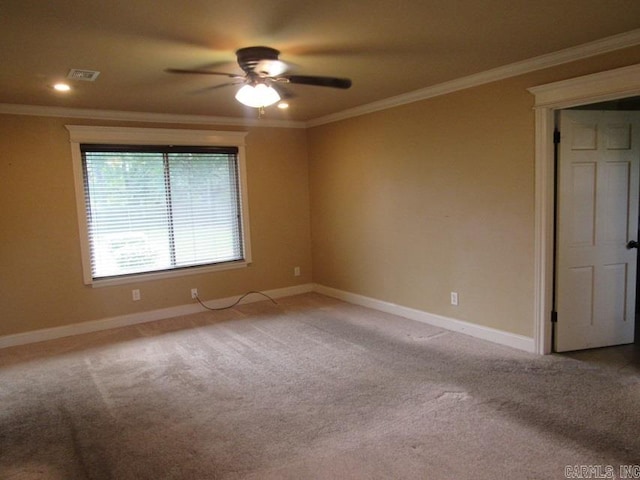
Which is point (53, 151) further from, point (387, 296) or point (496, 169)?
point (496, 169)

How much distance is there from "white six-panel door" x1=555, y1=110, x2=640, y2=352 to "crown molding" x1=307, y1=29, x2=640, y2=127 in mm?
447

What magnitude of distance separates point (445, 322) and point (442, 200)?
1255 mm

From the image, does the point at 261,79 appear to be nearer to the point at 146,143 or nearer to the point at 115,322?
the point at 146,143

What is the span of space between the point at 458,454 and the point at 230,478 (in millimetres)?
1231

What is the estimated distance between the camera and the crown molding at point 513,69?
304cm

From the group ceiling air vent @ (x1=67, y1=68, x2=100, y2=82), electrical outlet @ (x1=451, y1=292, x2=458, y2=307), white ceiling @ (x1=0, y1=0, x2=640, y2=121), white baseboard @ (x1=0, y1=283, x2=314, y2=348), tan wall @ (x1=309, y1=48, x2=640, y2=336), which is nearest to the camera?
white ceiling @ (x1=0, y1=0, x2=640, y2=121)

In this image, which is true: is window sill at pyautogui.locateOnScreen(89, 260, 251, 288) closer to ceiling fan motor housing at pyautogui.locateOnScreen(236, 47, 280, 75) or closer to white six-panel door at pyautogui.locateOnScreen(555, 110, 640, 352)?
ceiling fan motor housing at pyautogui.locateOnScreen(236, 47, 280, 75)

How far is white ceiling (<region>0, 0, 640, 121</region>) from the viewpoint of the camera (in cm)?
234

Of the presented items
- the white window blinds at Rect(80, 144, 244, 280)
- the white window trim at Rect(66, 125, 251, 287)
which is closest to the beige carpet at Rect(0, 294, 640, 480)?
the white window trim at Rect(66, 125, 251, 287)

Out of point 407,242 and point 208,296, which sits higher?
point 407,242

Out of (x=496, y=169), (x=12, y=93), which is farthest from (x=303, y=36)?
(x=12, y=93)

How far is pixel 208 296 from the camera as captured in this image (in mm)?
5625

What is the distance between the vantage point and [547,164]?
11.7 feet

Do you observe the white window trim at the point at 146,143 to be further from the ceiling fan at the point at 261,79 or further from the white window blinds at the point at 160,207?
the ceiling fan at the point at 261,79
